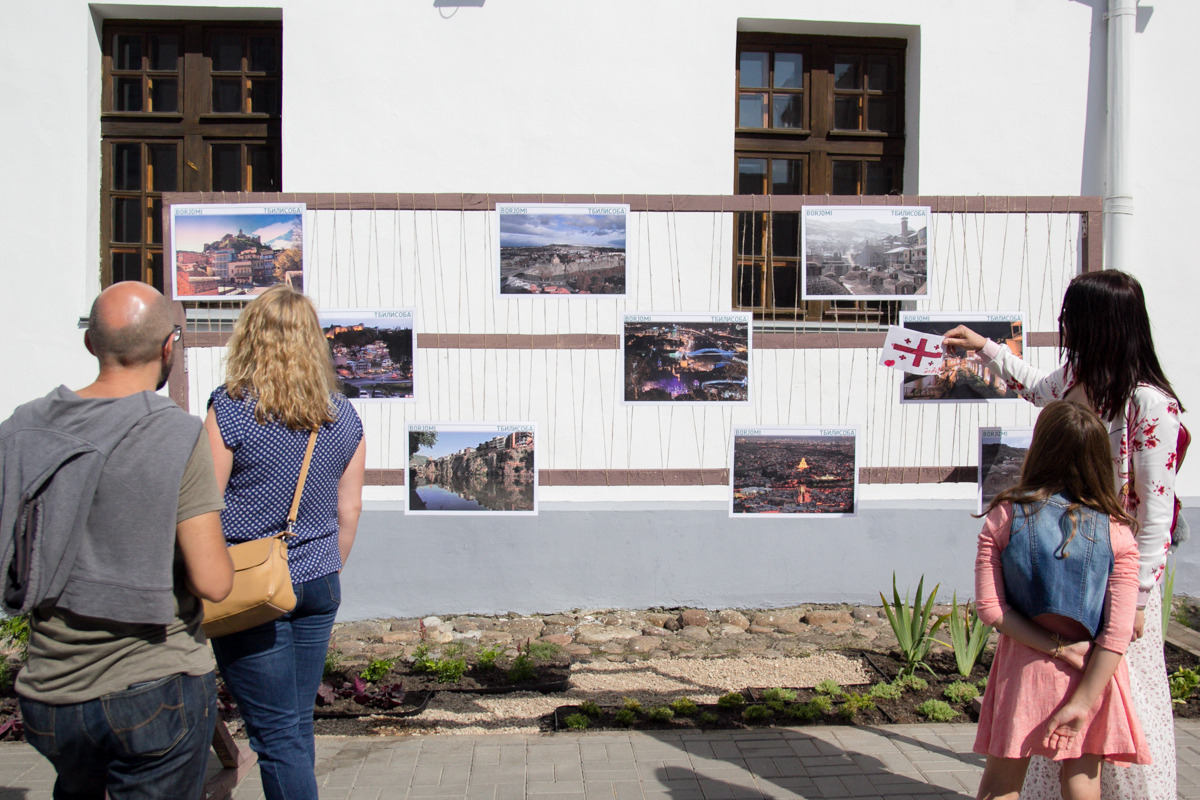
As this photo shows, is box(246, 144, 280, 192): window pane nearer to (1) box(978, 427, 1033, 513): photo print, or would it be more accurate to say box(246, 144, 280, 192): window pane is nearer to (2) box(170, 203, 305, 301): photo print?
(2) box(170, 203, 305, 301): photo print

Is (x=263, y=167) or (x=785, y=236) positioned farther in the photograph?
(x=263, y=167)

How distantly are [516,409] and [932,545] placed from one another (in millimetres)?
2678

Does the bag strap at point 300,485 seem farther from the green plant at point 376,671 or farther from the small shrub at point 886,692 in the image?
the small shrub at point 886,692

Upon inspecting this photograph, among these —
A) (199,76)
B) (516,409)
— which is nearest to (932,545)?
(516,409)

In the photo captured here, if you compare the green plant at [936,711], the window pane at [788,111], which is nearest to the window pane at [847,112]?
the window pane at [788,111]

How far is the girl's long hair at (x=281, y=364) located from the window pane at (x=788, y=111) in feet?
14.8

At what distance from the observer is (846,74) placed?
6160mm

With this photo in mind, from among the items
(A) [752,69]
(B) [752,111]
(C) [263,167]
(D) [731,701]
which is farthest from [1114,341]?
(C) [263,167]

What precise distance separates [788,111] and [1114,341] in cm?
401

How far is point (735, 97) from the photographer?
6.03 meters

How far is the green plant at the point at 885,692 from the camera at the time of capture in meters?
4.15

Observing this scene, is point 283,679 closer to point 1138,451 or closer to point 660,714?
point 660,714

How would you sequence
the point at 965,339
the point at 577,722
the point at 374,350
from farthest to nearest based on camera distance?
the point at 374,350, the point at 577,722, the point at 965,339

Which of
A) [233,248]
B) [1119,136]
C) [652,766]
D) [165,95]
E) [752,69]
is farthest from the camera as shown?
[752,69]
